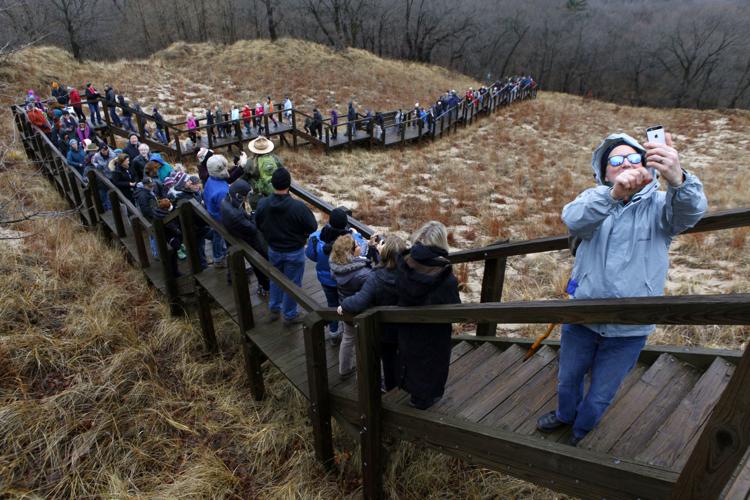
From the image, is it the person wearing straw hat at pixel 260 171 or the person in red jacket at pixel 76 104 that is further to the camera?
the person in red jacket at pixel 76 104

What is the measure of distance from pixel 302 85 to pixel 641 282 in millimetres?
26292

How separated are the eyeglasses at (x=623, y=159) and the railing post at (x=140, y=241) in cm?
496

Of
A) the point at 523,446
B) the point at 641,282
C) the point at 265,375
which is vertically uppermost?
the point at 641,282

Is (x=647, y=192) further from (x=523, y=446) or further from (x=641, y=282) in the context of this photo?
(x=523, y=446)

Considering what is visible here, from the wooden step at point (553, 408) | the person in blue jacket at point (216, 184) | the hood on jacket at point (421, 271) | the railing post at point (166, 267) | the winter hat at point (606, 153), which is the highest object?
the winter hat at point (606, 153)

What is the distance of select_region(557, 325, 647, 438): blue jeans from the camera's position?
6.94 ft

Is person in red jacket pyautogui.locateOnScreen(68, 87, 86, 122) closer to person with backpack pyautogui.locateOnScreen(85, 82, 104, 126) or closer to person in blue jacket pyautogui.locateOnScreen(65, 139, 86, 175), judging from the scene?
person with backpack pyautogui.locateOnScreen(85, 82, 104, 126)

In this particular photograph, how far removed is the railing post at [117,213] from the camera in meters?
5.82

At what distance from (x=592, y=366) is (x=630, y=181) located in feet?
3.24

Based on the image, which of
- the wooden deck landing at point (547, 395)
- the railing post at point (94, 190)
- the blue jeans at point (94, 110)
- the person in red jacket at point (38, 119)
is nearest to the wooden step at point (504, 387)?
the wooden deck landing at point (547, 395)

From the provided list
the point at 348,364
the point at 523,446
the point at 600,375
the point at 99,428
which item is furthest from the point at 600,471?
the point at 99,428

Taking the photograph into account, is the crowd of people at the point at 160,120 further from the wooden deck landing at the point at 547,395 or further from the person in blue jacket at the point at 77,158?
the wooden deck landing at the point at 547,395

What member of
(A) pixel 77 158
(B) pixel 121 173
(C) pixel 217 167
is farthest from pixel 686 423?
(A) pixel 77 158

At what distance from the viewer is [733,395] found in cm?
123
